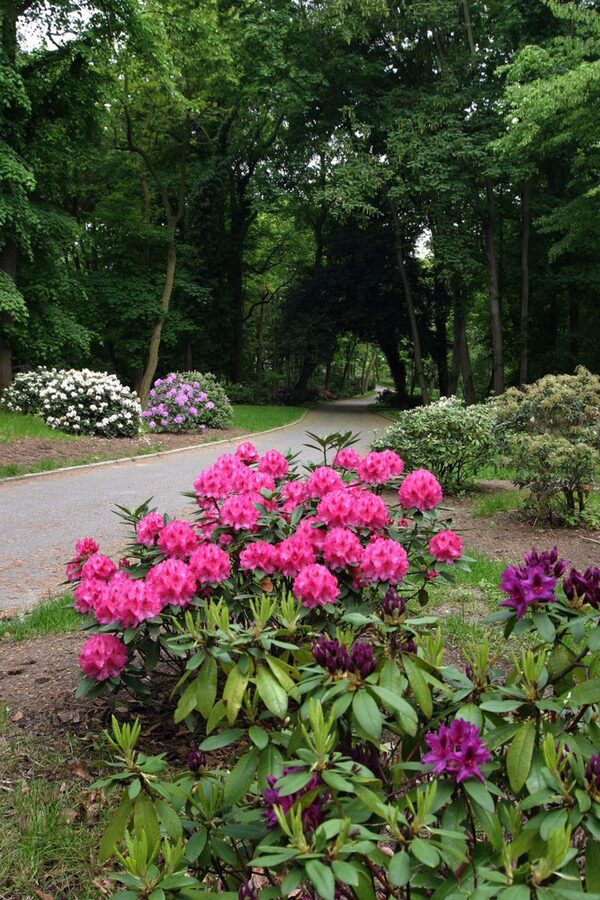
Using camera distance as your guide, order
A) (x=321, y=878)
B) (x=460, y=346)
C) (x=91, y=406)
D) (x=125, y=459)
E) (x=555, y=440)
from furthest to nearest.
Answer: (x=460, y=346)
(x=91, y=406)
(x=125, y=459)
(x=555, y=440)
(x=321, y=878)

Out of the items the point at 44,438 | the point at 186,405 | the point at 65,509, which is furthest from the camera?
the point at 186,405

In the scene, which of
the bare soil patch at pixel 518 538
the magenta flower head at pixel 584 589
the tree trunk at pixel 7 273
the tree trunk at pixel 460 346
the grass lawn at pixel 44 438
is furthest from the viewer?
the tree trunk at pixel 460 346

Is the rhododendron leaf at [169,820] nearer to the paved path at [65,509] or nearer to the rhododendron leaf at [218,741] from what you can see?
the rhododendron leaf at [218,741]

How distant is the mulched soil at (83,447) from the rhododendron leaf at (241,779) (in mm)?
9858

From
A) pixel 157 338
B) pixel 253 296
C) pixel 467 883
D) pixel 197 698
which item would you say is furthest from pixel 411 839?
pixel 253 296

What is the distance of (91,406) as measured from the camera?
48.4 feet

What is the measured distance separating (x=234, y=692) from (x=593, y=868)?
781 mm

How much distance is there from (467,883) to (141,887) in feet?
1.82

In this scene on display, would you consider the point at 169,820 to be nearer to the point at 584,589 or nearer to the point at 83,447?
the point at 584,589

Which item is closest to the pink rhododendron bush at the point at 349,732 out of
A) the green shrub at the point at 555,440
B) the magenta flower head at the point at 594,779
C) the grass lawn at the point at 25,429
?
the magenta flower head at the point at 594,779

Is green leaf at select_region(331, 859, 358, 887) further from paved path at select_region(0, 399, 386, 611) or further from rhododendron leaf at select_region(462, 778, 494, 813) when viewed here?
paved path at select_region(0, 399, 386, 611)

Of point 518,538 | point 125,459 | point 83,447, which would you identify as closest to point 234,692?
point 518,538

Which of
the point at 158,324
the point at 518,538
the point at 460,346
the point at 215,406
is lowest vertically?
the point at 518,538

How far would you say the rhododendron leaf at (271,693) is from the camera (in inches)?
57.0
